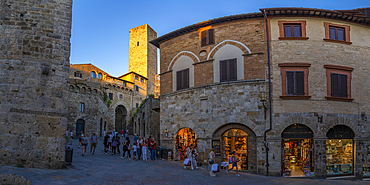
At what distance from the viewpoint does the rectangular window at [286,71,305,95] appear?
1617cm

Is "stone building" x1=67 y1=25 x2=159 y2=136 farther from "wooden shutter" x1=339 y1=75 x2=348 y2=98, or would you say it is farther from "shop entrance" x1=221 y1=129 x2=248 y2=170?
"wooden shutter" x1=339 y1=75 x2=348 y2=98

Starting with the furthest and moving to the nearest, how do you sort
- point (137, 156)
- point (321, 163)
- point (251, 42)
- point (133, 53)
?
point (133, 53) < point (137, 156) < point (251, 42) < point (321, 163)

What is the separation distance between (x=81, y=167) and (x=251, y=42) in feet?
39.0

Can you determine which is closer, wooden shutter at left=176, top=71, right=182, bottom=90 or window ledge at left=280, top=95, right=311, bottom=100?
window ledge at left=280, top=95, right=311, bottom=100

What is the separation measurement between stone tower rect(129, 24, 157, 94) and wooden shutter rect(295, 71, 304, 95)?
1791 inches

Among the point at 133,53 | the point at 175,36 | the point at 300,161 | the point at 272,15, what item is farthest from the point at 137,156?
the point at 133,53

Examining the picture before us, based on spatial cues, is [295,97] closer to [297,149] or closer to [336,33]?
[297,149]

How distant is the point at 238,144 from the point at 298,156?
11.6 feet

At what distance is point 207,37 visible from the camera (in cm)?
1862

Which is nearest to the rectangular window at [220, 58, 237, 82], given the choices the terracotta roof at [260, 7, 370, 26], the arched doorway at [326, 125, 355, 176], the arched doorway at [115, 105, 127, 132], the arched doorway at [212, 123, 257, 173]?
the arched doorway at [212, 123, 257, 173]

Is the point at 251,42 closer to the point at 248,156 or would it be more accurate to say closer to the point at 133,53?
the point at 248,156

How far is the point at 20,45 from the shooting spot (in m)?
11.6

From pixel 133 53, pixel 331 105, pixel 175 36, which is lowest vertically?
pixel 331 105

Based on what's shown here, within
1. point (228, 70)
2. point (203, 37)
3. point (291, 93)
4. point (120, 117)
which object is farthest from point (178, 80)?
point (120, 117)
